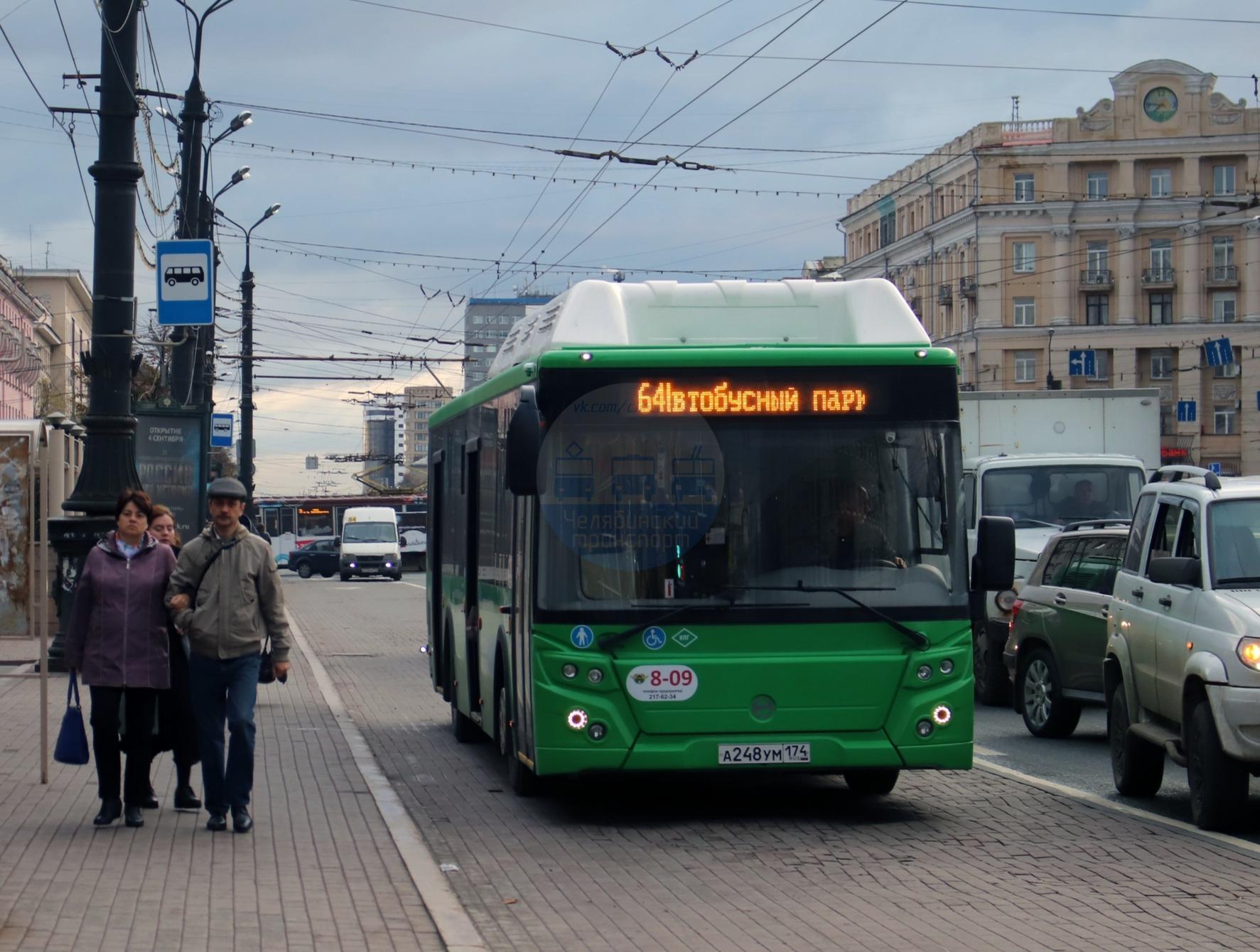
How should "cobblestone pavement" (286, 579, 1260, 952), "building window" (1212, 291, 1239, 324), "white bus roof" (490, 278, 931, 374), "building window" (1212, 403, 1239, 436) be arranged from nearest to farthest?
"cobblestone pavement" (286, 579, 1260, 952) < "white bus roof" (490, 278, 931, 374) < "building window" (1212, 403, 1239, 436) < "building window" (1212, 291, 1239, 324)

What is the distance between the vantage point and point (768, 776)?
12086 mm

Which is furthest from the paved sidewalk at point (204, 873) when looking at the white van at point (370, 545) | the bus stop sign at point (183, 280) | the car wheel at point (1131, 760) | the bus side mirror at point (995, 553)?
the white van at point (370, 545)

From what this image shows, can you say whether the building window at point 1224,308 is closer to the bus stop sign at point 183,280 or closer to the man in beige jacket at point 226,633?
the bus stop sign at point 183,280

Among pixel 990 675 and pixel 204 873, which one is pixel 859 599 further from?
pixel 990 675

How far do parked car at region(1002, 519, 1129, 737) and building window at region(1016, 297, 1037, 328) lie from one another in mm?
74241

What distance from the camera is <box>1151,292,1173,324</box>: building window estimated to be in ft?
291

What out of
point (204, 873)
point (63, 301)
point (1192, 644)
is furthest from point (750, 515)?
point (63, 301)

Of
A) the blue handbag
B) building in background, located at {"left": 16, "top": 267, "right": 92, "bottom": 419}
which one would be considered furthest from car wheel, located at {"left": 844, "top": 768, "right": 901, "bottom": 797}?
building in background, located at {"left": 16, "top": 267, "right": 92, "bottom": 419}

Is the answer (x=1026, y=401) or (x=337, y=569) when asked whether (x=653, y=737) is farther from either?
(x=337, y=569)

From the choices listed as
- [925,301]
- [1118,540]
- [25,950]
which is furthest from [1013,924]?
[925,301]

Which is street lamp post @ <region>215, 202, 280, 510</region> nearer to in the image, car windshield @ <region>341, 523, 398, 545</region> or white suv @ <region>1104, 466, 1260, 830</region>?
car windshield @ <region>341, 523, 398, 545</region>

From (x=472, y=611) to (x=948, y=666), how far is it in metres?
4.11

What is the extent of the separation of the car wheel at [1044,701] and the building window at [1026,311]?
74617 millimetres

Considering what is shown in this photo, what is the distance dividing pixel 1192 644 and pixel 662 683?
2.84 meters
